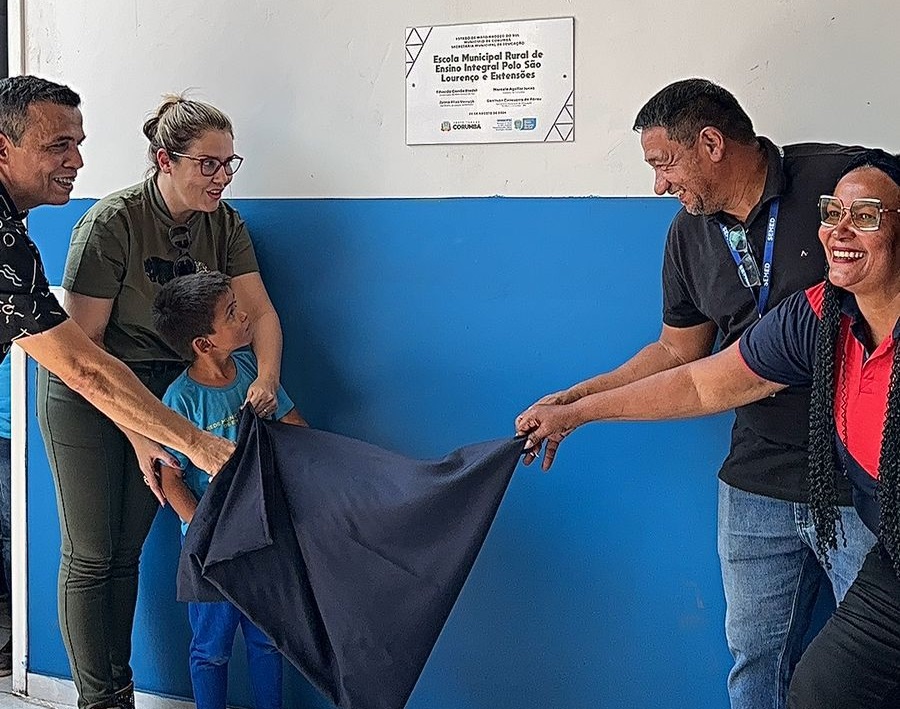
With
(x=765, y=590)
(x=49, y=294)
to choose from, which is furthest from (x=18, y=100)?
(x=765, y=590)

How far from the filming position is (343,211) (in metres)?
3.16

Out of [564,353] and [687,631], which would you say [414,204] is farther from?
[687,631]

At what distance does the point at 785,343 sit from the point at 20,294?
5.21ft

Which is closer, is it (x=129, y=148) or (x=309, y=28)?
(x=309, y=28)

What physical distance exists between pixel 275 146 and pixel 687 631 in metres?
1.65

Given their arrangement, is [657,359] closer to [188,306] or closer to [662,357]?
[662,357]

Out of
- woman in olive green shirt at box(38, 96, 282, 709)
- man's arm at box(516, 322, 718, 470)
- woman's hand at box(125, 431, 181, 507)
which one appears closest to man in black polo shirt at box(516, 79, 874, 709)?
man's arm at box(516, 322, 718, 470)

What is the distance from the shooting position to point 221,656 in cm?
306

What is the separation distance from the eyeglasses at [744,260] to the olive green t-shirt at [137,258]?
51.8 inches

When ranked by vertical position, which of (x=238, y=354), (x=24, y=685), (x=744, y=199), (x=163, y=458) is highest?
(x=744, y=199)

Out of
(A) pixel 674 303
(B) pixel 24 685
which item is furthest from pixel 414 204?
(B) pixel 24 685

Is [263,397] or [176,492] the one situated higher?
[263,397]

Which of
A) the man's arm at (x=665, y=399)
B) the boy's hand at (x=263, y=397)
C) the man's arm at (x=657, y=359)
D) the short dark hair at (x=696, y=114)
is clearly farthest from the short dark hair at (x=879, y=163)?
the boy's hand at (x=263, y=397)

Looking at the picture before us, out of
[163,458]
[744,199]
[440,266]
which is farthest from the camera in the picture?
[440,266]
